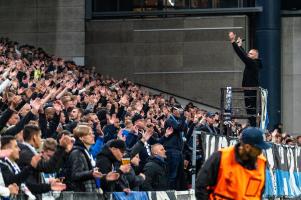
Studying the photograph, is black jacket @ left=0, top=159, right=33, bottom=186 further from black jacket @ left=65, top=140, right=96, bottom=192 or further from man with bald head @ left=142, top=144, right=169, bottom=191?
man with bald head @ left=142, top=144, right=169, bottom=191

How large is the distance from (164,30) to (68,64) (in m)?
8.92

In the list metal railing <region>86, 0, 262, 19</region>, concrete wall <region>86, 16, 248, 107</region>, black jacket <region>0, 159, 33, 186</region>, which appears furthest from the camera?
concrete wall <region>86, 16, 248, 107</region>

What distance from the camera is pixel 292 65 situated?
46.7 m

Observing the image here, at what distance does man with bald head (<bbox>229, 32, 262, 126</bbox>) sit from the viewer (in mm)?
22094

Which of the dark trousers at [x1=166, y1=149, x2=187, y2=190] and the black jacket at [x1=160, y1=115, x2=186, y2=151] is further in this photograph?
the black jacket at [x1=160, y1=115, x2=186, y2=151]

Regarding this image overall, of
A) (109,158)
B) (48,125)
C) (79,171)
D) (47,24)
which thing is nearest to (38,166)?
(79,171)

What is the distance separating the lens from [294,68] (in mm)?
46719

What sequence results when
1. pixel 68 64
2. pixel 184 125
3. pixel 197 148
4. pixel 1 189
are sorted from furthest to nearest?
pixel 68 64
pixel 184 125
pixel 197 148
pixel 1 189

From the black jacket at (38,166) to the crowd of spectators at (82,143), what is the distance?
1 centimetres

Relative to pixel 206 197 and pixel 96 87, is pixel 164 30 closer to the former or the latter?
pixel 96 87

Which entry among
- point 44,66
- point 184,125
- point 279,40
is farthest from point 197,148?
point 279,40

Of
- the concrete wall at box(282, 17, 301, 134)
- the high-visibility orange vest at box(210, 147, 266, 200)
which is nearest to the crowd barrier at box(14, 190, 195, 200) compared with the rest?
the high-visibility orange vest at box(210, 147, 266, 200)

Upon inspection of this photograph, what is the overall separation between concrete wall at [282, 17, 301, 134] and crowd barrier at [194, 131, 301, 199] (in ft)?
57.6

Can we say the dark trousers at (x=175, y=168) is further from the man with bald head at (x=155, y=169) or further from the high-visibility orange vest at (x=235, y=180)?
the high-visibility orange vest at (x=235, y=180)
